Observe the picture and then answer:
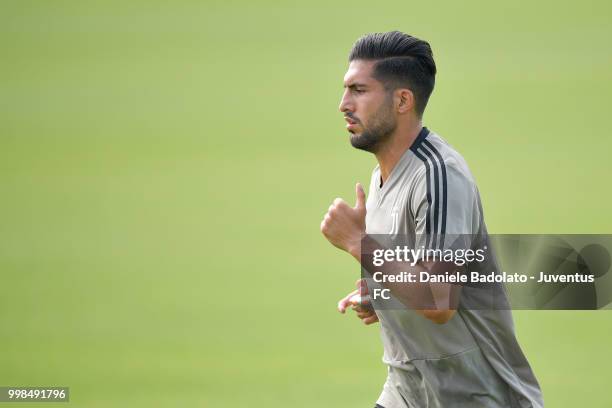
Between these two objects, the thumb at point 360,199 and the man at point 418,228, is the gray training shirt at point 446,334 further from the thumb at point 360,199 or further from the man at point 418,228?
the thumb at point 360,199

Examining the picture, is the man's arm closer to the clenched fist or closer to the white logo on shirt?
the clenched fist

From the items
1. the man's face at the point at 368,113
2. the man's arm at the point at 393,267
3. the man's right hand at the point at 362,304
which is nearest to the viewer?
the man's arm at the point at 393,267

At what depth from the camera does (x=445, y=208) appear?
2.50 metres

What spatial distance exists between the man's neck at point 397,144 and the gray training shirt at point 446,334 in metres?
0.04

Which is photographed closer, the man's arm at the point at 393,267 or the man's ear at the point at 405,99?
the man's arm at the point at 393,267

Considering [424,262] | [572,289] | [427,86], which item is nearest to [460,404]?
[424,262]

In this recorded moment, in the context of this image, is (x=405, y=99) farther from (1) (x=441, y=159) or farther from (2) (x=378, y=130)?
(1) (x=441, y=159)

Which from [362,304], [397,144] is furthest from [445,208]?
[362,304]

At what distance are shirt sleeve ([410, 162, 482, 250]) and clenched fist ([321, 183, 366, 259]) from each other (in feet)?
0.50

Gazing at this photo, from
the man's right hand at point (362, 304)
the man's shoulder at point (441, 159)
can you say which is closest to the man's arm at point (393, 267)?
the man's shoulder at point (441, 159)

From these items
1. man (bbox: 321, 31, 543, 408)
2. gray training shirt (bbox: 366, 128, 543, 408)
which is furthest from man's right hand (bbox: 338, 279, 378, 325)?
gray training shirt (bbox: 366, 128, 543, 408)

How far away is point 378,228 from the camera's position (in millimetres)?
2736

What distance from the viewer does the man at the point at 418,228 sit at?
2520mm

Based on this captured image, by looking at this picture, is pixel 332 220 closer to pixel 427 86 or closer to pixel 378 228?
pixel 378 228
